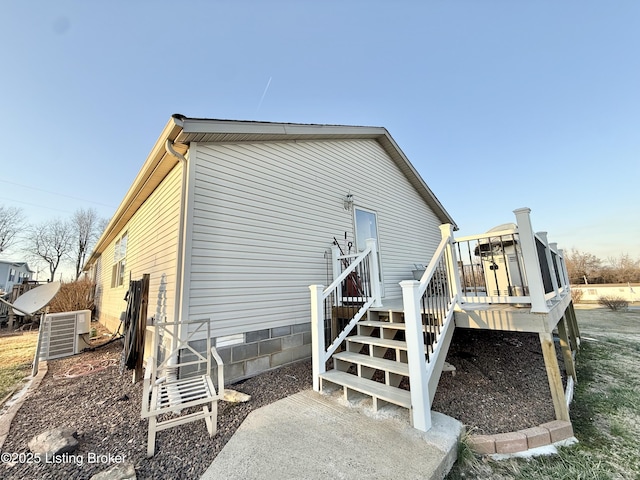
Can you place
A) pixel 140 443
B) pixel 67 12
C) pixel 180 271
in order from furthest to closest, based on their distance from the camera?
pixel 67 12 < pixel 180 271 < pixel 140 443

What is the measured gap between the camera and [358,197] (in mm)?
6375

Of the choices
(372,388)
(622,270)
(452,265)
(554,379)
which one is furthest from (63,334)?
(622,270)

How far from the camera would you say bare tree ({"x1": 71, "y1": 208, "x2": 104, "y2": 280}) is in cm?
2662

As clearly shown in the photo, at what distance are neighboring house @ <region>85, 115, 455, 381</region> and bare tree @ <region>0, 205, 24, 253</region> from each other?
28623 mm

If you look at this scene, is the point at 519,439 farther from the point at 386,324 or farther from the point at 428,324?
the point at 386,324

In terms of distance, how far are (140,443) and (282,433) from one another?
1.30 meters

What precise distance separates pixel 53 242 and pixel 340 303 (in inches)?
1439

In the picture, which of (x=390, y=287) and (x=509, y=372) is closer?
(x=509, y=372)

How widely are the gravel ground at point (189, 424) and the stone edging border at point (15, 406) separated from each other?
0.18ft

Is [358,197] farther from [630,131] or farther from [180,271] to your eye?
[630,131]

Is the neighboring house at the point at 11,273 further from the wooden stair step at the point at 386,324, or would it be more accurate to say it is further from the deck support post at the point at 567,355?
the deck support post at the point at 567,355

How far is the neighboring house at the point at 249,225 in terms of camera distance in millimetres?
3639

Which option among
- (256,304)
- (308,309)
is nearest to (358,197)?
(308,309)

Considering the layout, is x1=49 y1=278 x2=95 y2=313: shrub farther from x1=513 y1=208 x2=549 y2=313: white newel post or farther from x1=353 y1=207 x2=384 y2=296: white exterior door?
x1=513 y1=208 x2=549 y2=313: white newel post
